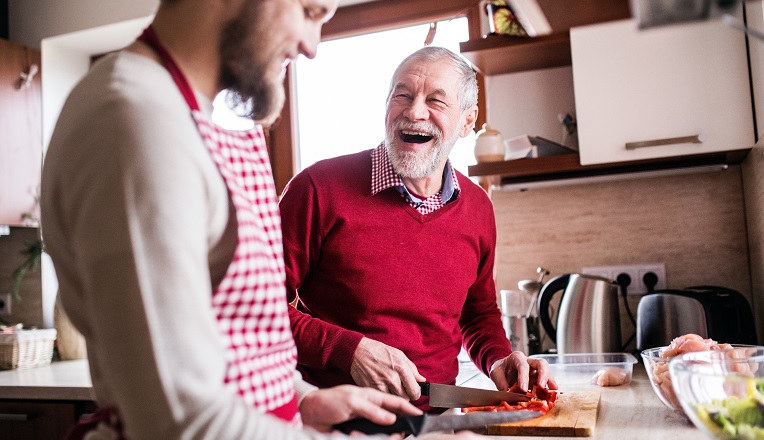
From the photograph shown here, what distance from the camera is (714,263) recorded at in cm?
212

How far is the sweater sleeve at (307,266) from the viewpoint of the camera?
1.36 m

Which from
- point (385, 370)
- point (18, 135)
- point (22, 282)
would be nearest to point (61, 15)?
point (18, 135)

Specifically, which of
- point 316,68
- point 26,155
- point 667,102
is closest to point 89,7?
point 26,155

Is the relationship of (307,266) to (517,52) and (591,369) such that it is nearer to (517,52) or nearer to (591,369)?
(591,369)

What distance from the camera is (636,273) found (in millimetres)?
2189

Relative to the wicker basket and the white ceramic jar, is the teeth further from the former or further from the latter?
the wicker basket

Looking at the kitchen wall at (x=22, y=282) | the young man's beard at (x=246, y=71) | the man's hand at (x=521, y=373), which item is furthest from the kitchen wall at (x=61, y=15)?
the young man's beard at (x=246, y=71)

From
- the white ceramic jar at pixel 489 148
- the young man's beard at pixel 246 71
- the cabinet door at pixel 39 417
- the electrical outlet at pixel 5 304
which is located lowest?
the cabinet door at pixel 39 417

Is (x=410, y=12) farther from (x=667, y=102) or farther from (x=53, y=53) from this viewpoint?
(x=53, y=53)

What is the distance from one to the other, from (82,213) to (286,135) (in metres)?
2.34

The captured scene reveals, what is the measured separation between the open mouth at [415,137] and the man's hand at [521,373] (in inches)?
21.8

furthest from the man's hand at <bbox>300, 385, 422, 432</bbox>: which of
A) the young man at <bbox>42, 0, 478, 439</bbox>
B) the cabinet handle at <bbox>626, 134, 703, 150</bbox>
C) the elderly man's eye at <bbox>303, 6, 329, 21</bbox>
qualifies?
the cabinet handle at <bbox>626, 134, 703, 150</bbox>

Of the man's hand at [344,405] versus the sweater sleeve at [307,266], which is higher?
the sweater sleeve at [307,266]

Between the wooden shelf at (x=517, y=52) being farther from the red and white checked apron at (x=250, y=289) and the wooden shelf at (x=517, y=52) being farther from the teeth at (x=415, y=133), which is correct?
the red and white checked apron at (x=250, y=289)
